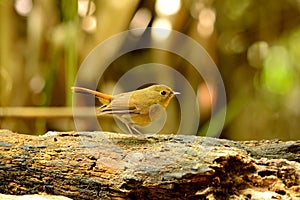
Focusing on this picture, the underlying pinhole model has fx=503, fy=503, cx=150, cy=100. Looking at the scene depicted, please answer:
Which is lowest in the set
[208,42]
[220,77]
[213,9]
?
[220,77]

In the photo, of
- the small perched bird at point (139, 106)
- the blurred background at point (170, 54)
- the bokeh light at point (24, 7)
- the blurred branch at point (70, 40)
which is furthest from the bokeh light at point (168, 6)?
the small perched bird at point (139, 106)

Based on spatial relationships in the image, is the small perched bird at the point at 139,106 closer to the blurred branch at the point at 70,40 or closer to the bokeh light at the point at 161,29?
the blurred branch at the point at 70,40

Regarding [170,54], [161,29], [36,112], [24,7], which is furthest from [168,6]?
[36,112]

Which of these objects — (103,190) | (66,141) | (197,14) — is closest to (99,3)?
(197,14)

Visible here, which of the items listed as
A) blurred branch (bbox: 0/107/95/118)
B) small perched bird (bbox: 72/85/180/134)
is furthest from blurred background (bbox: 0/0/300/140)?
small perched bird (bbox: 72/85/180/134)

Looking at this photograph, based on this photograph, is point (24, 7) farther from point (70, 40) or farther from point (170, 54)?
point (170, 54)

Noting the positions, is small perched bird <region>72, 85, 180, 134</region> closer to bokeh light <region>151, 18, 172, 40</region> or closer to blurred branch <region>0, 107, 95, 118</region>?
blurred branch <region>0, 107, 95, 118</region>

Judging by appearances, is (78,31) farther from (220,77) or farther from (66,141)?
(66,141)
